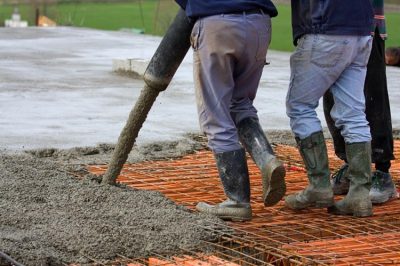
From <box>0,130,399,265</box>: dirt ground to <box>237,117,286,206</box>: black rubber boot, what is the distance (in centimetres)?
32

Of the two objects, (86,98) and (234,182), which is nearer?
(234,182)

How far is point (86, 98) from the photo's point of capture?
9.88 m

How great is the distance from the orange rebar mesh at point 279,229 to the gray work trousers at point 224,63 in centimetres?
49

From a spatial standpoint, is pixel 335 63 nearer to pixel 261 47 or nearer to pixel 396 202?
pixel 261 47

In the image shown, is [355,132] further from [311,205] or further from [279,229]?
[279,229]

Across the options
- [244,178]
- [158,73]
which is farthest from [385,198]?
[158,73]

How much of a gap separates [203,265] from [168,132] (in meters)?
3.70

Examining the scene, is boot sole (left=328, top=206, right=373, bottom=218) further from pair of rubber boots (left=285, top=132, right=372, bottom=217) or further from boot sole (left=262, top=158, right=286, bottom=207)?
boot sole (left=262, top=158, right=286, bottom=207)

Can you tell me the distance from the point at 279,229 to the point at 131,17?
122 ft

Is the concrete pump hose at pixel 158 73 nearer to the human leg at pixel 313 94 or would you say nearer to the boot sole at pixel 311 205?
the human leg at pixel 313 94

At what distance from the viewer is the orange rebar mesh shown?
14.9 feet

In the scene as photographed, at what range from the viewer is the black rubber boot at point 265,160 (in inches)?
201

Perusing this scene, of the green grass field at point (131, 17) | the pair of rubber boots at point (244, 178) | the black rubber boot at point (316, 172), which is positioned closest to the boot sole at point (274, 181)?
the pair of rubber boots at point (244, 178)

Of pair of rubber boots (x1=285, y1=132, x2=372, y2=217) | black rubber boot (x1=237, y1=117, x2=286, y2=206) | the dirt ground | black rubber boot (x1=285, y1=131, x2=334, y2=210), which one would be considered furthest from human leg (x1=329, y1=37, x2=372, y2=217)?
the dirt ground
